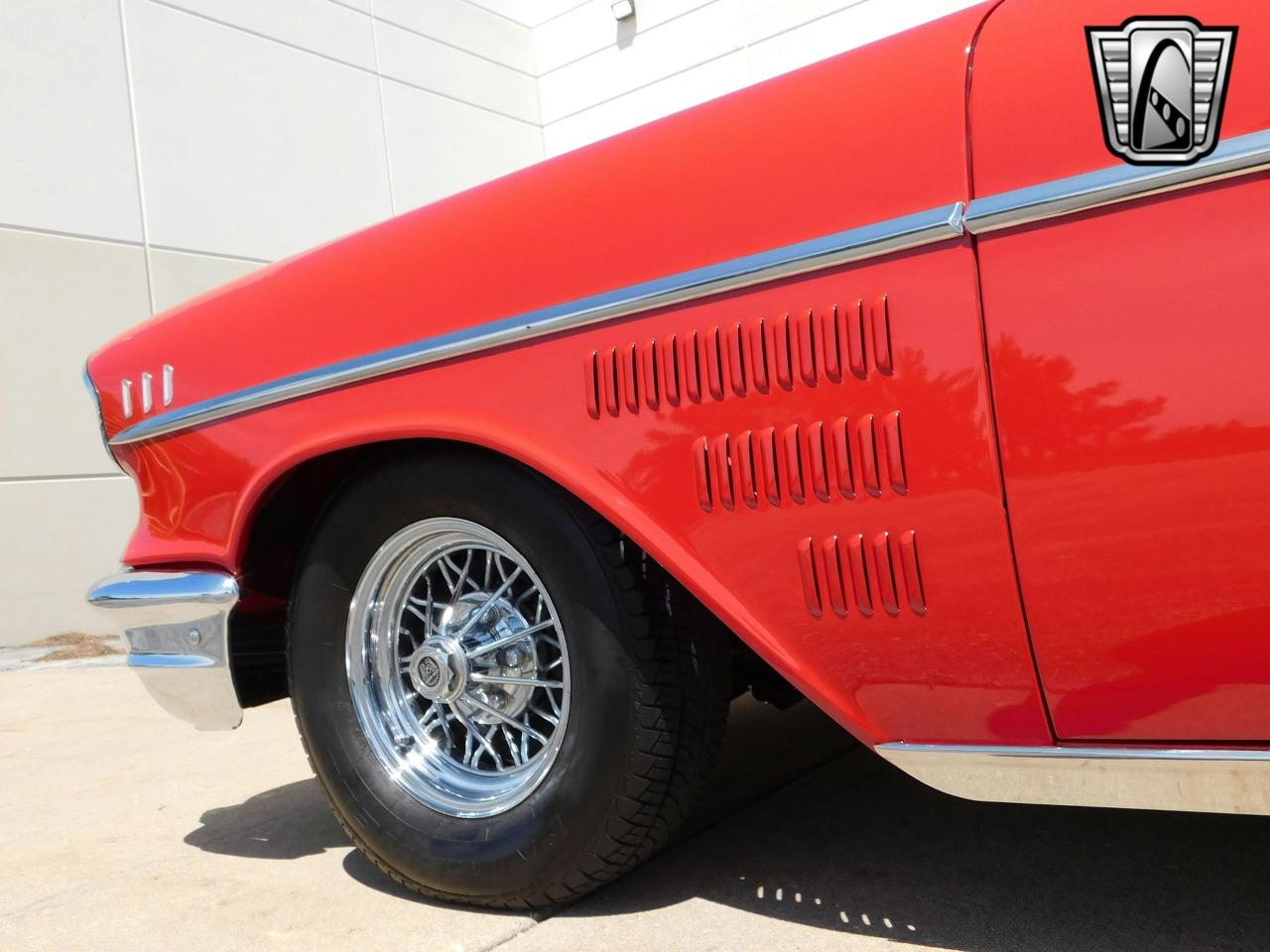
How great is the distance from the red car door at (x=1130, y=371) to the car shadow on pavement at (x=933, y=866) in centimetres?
50

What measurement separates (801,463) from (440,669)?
0.92 m

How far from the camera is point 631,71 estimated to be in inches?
430

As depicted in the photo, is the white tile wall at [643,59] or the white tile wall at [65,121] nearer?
the white tile wall at [65,121]

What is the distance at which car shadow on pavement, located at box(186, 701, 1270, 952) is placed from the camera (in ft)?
6.23

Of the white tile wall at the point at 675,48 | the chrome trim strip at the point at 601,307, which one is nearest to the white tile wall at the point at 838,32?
the white tile wall at the point at 675,48

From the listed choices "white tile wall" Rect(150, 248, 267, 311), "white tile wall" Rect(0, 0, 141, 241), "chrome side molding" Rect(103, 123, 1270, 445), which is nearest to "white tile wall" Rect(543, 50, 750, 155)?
"white tile wall" Rect(150, 248, 267, 311)

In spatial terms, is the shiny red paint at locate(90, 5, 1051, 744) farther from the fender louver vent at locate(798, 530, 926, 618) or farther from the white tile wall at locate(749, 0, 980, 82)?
the white tile wall at locate(749, 0, 980, 82)

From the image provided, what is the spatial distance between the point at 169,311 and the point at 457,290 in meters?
0.92

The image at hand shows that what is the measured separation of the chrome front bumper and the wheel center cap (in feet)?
1.46

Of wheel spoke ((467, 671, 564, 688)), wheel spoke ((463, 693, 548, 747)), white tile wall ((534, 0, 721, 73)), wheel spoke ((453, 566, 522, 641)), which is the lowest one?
wheel spoke ((463, 693, 548, 747))

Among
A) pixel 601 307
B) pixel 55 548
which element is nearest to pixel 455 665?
pixel 601 307

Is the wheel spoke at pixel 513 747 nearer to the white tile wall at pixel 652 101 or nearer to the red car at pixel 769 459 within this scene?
the red car at pixel 769 459

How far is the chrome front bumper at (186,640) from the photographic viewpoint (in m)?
2.45

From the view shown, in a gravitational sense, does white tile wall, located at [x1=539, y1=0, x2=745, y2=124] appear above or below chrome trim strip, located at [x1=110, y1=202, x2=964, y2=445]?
above
